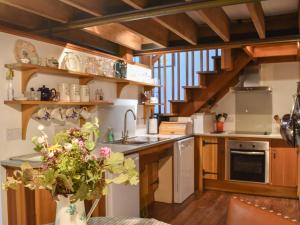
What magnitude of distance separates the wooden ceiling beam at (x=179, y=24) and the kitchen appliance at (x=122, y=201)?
4.46 feet

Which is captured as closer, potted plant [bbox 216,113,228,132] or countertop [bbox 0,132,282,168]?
countertop [bbox 0,132,282,168]

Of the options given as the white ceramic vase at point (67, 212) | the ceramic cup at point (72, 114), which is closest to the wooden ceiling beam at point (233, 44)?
the ceramic cup at point (72, 114)

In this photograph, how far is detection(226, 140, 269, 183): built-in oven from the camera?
4418 millimetres

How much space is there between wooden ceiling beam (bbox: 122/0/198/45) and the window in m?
1.24

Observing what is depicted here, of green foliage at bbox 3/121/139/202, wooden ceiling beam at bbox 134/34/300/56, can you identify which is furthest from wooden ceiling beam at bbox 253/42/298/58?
green foliage at bbox 3/121/139/202

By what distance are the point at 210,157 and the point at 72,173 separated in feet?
12.7

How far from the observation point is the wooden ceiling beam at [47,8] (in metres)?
2.40

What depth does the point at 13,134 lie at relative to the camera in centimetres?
269

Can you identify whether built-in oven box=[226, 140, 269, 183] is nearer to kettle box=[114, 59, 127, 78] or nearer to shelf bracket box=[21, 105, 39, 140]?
kettle box=[114, 59, 127, 78]

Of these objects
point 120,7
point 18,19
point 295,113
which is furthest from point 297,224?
point 18,19

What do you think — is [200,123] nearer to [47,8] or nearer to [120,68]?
[120,68]

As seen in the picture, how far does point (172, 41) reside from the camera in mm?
4156

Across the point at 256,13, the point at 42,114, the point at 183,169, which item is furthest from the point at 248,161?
the point at 42,114

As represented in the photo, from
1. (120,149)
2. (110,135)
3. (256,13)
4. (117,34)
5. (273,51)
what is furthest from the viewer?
(273,51)
